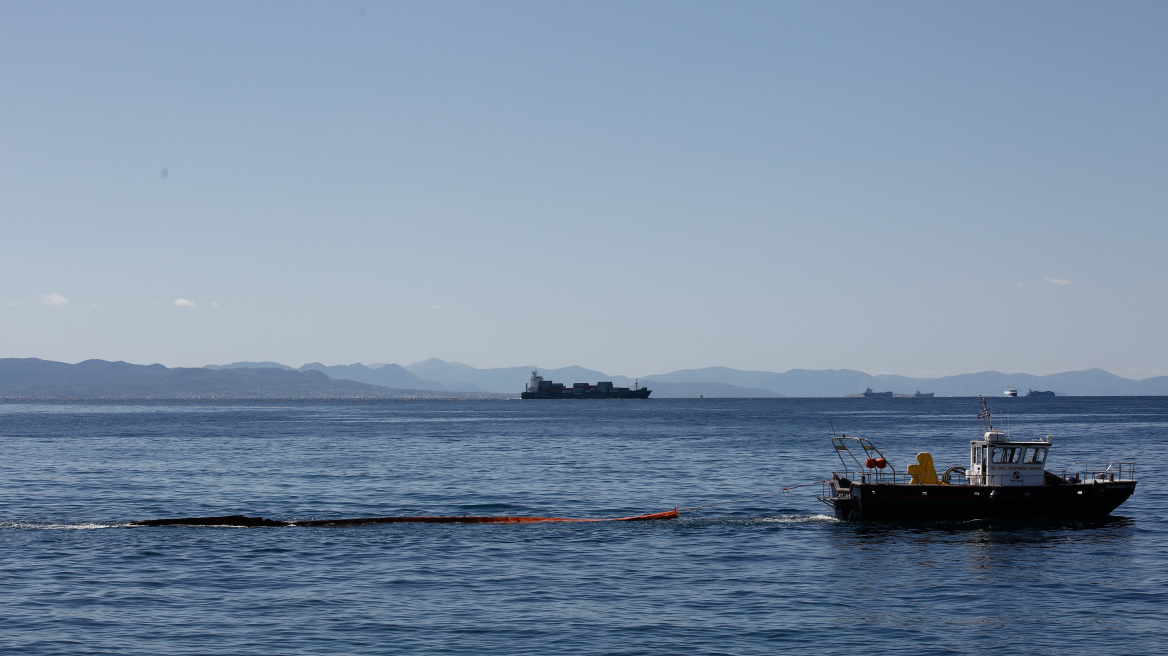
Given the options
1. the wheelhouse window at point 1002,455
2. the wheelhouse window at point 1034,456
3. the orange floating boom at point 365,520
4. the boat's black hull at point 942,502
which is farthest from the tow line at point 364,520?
the wheelhouse window at point 1034,456

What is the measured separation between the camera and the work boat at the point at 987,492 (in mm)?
49031

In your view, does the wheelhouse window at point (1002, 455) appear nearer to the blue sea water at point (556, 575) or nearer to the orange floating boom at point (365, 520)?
the blue sea water at point (556, 575)

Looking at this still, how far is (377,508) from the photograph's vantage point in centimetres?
5712

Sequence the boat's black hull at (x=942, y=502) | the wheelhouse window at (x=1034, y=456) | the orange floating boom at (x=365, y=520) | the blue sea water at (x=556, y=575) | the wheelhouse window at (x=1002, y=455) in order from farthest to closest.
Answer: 1. the wheelhouse window at (x=1034, y=456)
2. the wheelhouse window at (x=1002, y=455)
3. the boat's black hull at (x=942, y=502)
4. the orange floating boom at (x=365, y=520)
5. the blue sea water at (x=556, y=575)

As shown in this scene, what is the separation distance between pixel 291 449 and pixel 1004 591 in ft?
301

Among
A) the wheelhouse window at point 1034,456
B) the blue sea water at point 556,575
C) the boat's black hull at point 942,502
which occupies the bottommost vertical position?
the blue sea water at point 556,575

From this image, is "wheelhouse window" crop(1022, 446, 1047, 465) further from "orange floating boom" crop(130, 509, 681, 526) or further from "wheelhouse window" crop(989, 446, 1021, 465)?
"orange floating boom" crop(130, 509, 681, 526)

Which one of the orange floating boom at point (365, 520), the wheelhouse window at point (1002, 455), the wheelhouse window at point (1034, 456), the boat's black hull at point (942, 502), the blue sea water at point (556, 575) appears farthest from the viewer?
the wheelhouse window at point (1034, 456)

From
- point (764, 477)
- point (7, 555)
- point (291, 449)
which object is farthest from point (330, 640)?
point (291, 449)

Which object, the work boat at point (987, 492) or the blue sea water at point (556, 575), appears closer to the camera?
the blue sea water at point (556, 575)

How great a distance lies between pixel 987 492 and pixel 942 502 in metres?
2.46

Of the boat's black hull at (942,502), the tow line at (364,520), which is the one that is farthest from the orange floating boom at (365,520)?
the boat's black hull at (942,502)

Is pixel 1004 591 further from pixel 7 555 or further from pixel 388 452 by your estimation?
pixel 388 452

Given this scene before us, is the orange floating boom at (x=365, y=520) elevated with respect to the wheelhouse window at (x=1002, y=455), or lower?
lower
